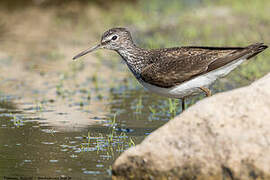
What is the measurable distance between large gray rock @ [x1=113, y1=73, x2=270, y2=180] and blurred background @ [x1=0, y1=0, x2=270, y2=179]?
0.76m

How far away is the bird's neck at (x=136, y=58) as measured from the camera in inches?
328

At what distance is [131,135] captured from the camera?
8.27m

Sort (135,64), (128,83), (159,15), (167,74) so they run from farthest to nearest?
1. (159,15)
2. (128,83)
3. (135,64)
4. (167,74)

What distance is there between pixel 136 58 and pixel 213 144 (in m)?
2.96

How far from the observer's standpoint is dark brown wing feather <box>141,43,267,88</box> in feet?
25.2

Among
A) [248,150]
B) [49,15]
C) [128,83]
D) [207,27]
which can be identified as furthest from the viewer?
[49,15]

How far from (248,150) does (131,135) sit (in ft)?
9.61

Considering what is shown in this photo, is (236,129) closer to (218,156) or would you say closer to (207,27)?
(218,156)

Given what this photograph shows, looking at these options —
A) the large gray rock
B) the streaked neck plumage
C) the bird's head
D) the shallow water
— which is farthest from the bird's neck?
the large gray rock

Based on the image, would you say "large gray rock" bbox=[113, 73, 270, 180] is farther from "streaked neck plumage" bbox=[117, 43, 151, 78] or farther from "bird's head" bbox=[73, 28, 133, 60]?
"bird's head" bbox=[73, 28, 133, 60]

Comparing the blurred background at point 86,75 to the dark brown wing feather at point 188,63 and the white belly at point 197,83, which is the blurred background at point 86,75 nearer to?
the white belly at point 197,83

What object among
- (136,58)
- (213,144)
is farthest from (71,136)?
(213,144)

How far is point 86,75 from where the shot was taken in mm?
12953

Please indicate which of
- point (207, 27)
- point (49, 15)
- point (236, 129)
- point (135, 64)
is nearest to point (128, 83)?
point (135, 64)
